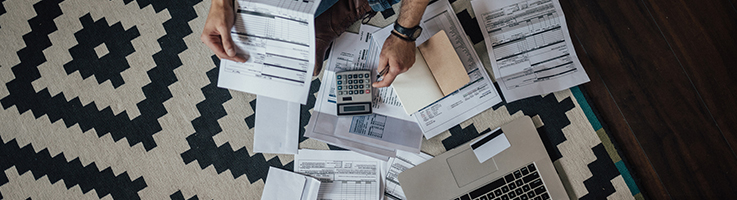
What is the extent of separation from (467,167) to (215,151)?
2.21 feet

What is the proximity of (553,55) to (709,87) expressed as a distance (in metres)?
0.42

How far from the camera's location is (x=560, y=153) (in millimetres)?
970

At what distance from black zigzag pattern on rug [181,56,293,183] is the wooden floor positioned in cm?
88

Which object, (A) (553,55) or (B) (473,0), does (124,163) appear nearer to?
(B) (473,0)

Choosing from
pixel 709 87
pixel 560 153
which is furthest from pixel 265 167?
pixel 709 87

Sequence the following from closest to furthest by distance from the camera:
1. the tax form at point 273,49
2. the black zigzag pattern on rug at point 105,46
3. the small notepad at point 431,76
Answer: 1. the tax form at point 273,49
2. the small notepad at point 431,76
3. the black zigzag pattern on rug at point 105,46

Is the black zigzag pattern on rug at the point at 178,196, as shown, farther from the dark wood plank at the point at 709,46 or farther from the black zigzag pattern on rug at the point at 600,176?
the dark wood plank at the point at 709,46

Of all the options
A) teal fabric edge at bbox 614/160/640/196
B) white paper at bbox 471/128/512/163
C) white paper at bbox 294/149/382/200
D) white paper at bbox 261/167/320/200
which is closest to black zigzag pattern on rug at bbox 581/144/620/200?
teal fabric edge at bbox 614/160/640/196

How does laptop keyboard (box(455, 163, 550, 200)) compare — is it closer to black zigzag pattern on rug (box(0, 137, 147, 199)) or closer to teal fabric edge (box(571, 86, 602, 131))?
teal fabric edge (box(571, 86, 602, 131))

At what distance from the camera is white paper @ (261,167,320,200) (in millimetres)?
988

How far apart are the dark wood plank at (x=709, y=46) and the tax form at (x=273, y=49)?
2.98 feet

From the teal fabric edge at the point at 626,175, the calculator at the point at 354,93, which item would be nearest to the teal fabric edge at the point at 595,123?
the teal fabric edge at the point at 626,175

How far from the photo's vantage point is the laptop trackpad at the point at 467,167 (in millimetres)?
955

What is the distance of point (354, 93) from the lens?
0.94 metres
